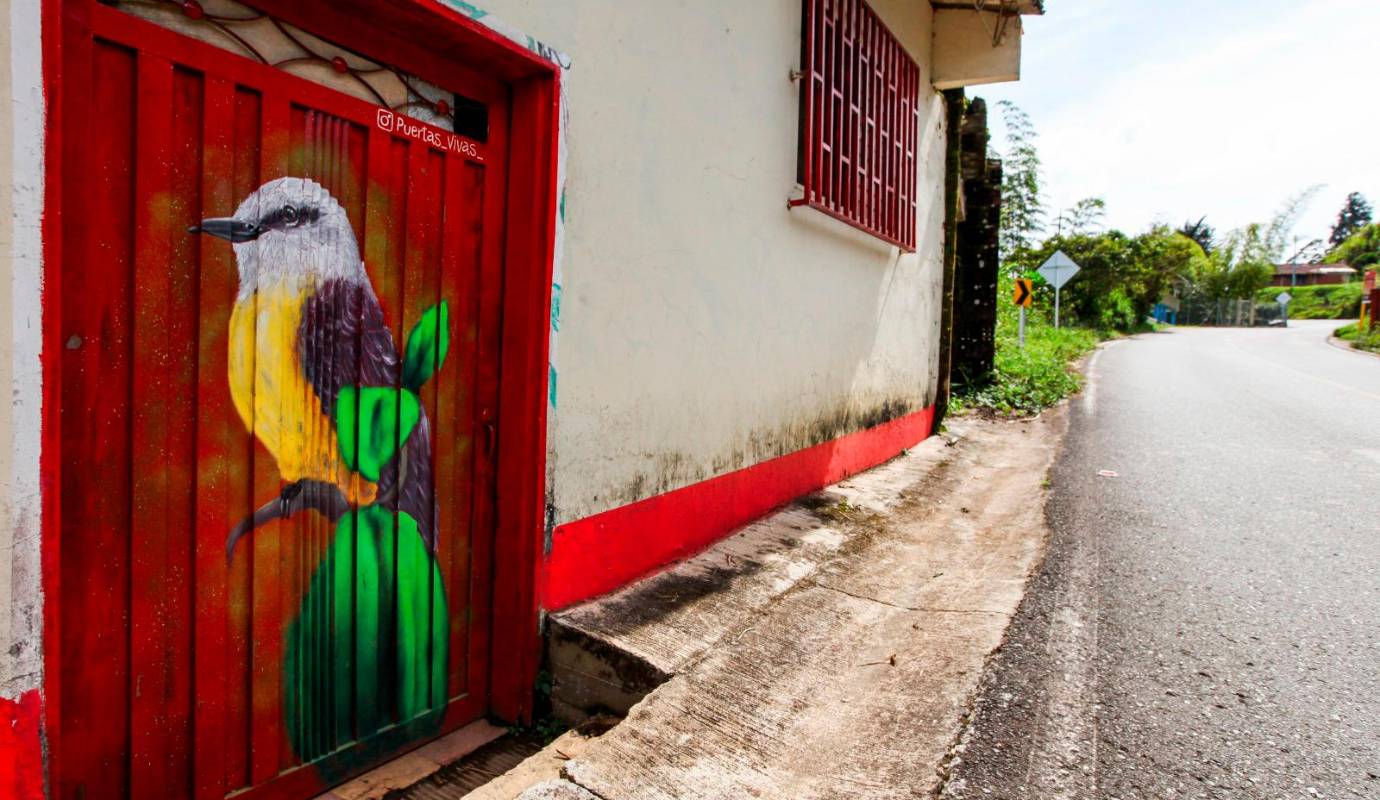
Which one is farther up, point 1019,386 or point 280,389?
point 280,389

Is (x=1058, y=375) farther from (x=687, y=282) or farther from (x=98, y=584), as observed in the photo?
(x=98, y=584)

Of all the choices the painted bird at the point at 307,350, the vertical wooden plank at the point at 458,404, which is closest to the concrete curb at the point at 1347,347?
the vertical wooden plank at the point at 458,404

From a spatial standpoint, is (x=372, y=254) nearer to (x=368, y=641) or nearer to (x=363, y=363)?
(x=363, y=363)

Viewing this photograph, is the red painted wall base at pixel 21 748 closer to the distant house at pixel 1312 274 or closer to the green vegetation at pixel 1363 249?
the green vegetation at pixel 1363 249

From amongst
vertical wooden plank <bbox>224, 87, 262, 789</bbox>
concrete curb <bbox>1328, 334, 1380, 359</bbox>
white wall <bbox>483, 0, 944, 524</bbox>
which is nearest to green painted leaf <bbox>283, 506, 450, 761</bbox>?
vertical wooden plank <bbox>224, 87, 262, 789</bbox>

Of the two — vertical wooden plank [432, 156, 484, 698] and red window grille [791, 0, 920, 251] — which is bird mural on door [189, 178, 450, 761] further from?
red window grille [791, 0, 920, 251]

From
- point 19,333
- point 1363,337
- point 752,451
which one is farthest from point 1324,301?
point 19,333

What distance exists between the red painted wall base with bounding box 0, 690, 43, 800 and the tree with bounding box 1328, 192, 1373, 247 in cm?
9238

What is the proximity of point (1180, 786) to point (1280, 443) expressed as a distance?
A: 6.83 metres

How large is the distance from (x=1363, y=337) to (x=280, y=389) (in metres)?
31.6

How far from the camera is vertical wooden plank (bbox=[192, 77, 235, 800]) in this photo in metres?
1.89

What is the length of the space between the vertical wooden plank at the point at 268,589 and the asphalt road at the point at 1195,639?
6.40 ft

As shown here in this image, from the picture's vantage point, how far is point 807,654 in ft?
9.68

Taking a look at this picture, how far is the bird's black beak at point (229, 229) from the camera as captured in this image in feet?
6.17
